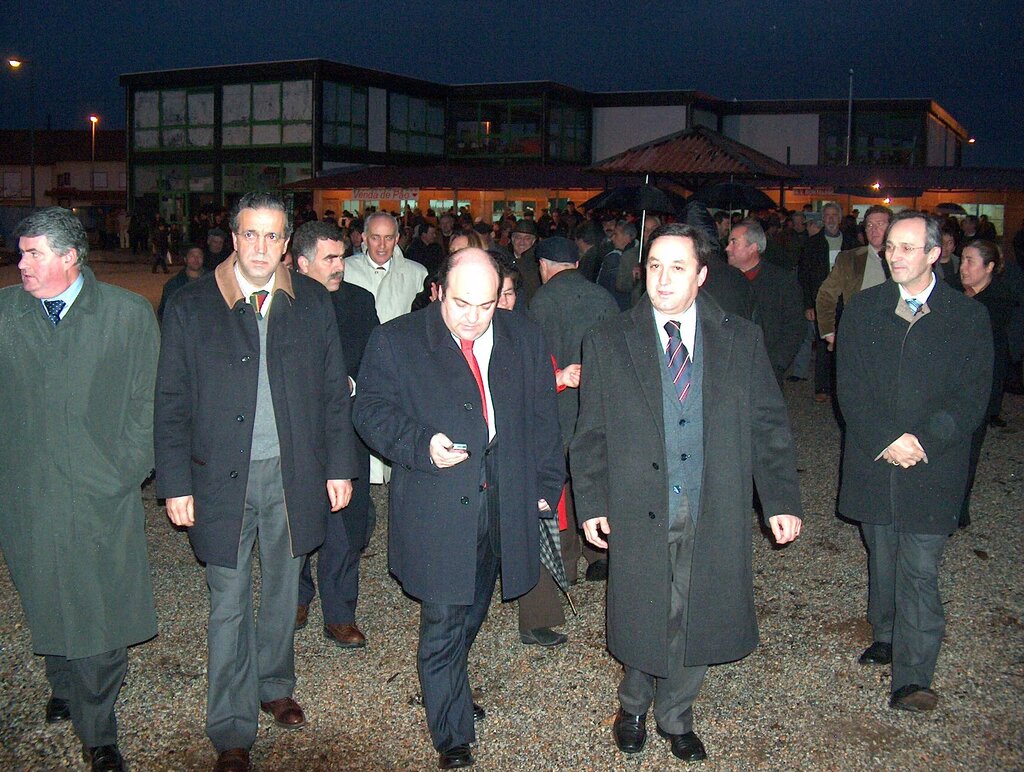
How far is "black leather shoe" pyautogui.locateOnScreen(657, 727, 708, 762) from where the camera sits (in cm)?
407

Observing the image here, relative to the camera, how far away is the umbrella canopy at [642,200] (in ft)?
41.2

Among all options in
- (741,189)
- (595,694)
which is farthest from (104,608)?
(741,189)

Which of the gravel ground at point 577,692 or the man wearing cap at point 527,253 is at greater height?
the man wearing cap at point 527,253

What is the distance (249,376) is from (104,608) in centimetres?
111

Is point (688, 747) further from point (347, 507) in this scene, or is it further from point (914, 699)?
point (347, 507)

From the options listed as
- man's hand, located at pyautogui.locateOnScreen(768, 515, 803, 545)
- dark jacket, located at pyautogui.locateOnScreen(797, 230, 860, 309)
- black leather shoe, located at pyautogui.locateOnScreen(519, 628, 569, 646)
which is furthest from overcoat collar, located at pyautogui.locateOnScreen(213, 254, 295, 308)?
dark jacket, located at pyautogui.locateOnScreen(797, 230, 860, 309)

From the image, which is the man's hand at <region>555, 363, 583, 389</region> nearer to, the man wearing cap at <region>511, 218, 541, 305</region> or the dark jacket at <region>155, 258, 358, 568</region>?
the dark jacket at <region>155, 258, 358, 568</region>

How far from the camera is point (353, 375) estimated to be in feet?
17.7

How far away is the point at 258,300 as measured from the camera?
401cm

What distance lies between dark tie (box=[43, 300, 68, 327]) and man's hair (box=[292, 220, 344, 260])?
1.59 m

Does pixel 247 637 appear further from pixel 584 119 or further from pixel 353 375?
pixel 584 119

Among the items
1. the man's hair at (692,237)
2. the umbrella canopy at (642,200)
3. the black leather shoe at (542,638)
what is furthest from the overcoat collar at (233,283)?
the umbrella canopy at (642,200)

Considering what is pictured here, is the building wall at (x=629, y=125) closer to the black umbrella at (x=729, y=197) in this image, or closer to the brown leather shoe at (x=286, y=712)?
the black umbrella at (x=729, y=197)

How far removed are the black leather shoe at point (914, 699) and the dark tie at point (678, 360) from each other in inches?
71.0
